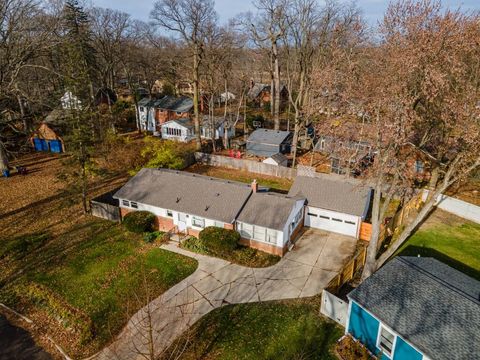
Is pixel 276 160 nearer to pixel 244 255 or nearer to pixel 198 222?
pixel 198 222

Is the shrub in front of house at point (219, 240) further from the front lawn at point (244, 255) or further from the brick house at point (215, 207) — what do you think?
the brick house at point (215, 207)

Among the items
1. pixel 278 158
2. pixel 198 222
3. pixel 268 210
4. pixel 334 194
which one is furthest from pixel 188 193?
pixel 278 158

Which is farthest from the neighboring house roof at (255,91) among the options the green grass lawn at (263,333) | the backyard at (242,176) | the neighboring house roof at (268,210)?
the green grass lawn at (263,333)

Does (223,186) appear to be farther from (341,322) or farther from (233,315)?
(341,322)

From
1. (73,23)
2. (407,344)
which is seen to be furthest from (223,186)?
(73,23)

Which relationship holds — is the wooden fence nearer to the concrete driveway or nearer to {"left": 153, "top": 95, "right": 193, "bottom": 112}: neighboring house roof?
the concrete driveway

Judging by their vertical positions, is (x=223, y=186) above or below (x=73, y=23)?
below

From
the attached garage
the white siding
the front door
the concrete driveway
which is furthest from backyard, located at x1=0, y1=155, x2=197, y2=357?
the white siding
